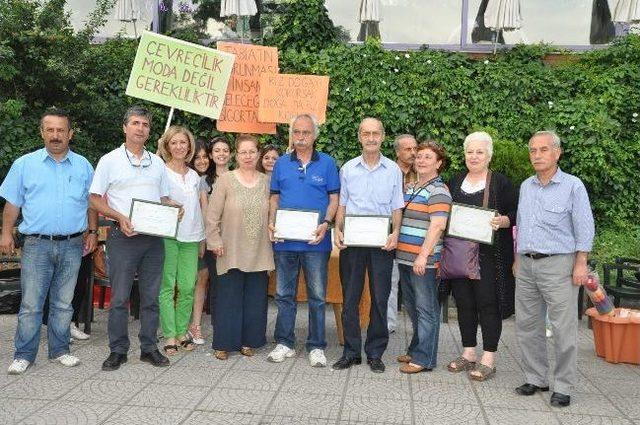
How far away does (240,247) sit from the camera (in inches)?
221

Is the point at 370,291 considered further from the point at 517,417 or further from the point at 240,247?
the point at 517,417

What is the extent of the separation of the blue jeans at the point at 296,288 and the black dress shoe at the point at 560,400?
1.90 m

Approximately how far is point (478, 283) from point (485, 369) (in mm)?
682

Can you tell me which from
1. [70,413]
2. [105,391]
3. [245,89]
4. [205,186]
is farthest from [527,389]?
[245,89]

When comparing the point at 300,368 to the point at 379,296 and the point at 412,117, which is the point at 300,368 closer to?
the point at 379,296

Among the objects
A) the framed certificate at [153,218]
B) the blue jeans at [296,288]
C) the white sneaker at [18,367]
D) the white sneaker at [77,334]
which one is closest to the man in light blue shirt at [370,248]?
the blue jeans at [296,288]

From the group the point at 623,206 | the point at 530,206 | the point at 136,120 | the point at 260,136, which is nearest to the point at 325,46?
the point at 260,136

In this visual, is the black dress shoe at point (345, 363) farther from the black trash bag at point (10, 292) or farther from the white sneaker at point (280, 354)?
the black trash bag at point (10, 292)

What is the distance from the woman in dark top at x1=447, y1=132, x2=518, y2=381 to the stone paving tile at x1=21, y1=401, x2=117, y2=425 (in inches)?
107

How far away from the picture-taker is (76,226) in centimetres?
536

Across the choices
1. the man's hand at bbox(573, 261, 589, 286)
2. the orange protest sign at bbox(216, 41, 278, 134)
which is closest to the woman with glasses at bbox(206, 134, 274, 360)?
the man's hand at bbox(573, 261, 589, 286)

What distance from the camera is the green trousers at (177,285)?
5.86 m

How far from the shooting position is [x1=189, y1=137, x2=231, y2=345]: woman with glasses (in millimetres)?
6285

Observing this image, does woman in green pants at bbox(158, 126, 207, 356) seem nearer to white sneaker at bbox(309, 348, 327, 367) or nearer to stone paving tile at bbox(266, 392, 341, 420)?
white sneaker at bbox(309, 348, 327, 367)
